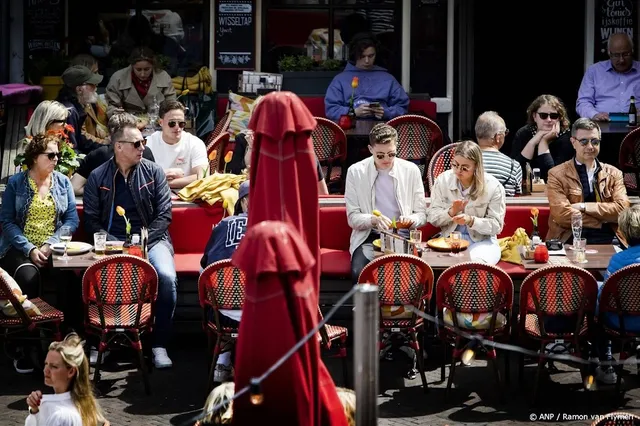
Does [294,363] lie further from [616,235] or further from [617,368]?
[616,235]

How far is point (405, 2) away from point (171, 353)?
641 cm

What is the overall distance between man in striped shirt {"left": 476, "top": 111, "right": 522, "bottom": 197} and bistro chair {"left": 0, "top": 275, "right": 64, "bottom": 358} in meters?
3.89

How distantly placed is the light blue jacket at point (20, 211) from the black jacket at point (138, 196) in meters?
0.19

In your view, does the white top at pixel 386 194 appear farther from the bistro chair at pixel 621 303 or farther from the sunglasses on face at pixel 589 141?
the bistro chair at pixel 621 303

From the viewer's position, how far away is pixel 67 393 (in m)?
7.46

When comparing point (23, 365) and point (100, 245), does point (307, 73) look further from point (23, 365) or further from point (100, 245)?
point (23, 365)

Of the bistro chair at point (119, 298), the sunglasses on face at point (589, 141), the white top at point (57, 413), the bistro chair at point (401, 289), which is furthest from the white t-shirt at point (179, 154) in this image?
the white top at point (57, 413)

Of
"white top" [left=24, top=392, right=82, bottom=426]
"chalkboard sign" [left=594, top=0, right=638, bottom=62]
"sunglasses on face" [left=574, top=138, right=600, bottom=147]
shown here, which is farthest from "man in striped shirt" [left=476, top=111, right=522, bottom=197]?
"white top" [left=24, top=392, right=82, bottom=426]

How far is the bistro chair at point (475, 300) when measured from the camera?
9636 mm

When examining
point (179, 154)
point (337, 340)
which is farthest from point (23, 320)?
point (179, 154)

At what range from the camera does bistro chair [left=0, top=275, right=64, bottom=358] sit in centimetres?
995

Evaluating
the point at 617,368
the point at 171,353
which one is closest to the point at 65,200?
the point at 171,353

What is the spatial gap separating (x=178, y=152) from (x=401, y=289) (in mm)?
3142

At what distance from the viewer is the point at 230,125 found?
46.2 ft
